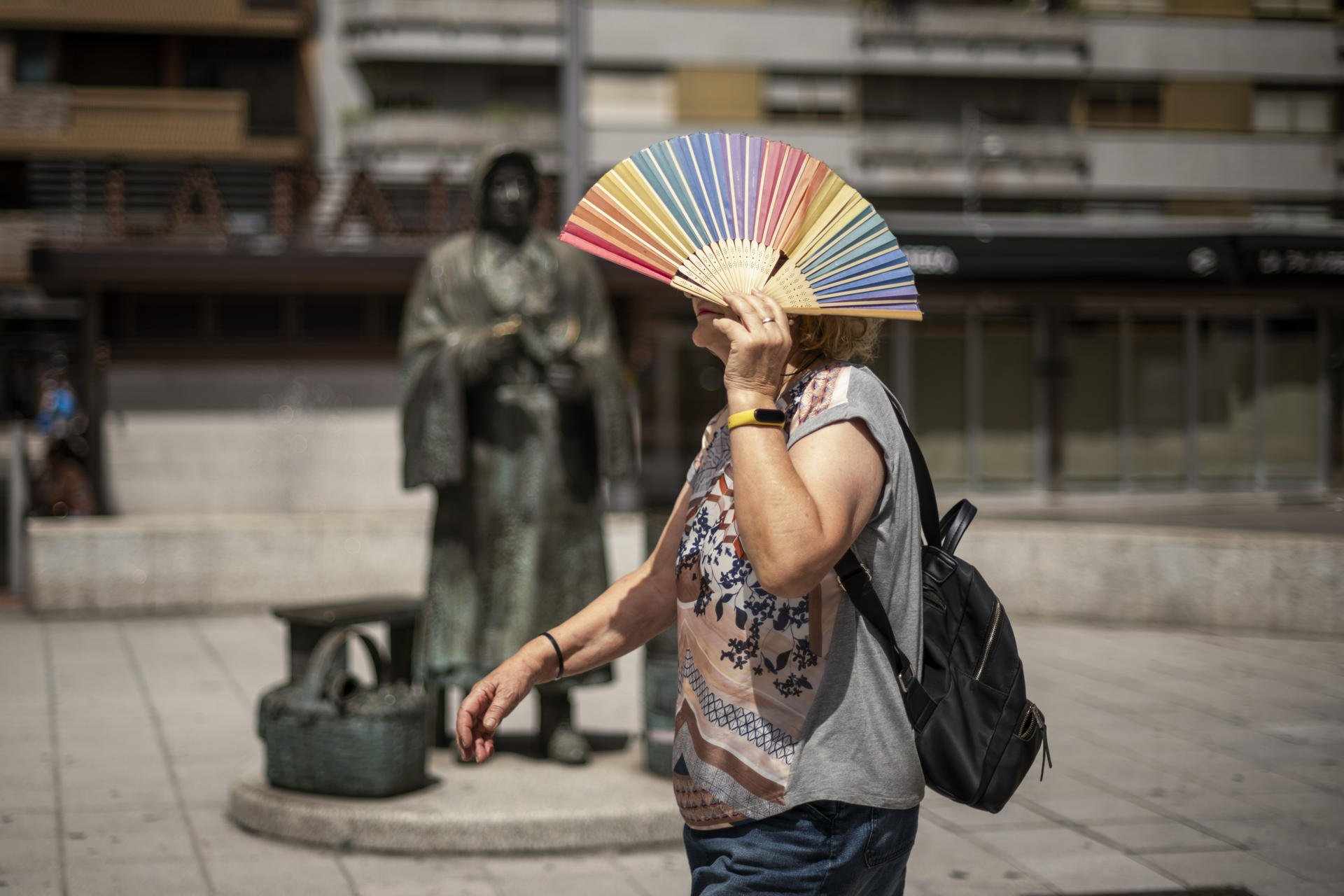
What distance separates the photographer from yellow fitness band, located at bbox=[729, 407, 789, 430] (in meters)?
2.21

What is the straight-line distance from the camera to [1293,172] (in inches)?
1217

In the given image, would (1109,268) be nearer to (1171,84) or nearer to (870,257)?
(1171,84)

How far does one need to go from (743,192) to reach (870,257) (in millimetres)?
221

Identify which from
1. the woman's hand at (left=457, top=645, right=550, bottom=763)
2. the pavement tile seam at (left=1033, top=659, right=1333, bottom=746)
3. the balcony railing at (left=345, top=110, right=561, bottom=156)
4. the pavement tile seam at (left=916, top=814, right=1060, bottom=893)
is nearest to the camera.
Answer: the woman's hand at (left=457, top=645, right=550, bottom=763)

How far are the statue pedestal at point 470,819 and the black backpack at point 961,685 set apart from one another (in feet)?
9.83

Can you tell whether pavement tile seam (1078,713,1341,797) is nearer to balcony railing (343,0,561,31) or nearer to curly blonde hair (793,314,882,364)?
curly blonde hair (793,314,882,364)

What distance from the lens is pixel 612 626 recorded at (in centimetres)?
265

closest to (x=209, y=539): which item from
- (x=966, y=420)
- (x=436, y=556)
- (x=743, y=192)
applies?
(x=436, y=556)

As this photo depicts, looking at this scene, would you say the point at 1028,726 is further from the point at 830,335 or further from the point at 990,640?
the point at 830,335

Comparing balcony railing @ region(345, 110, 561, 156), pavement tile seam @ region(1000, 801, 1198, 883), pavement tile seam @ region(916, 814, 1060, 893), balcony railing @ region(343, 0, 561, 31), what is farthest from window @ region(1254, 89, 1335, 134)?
pavement tile seam @ region(916, 814, 1060, 893)

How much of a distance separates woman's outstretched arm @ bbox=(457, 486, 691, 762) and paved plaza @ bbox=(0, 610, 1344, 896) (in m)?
2.32

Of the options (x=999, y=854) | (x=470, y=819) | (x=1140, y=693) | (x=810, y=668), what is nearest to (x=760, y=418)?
(x=810, y=668)

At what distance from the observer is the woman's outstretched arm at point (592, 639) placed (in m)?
2.57

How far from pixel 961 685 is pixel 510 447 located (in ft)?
13.0
